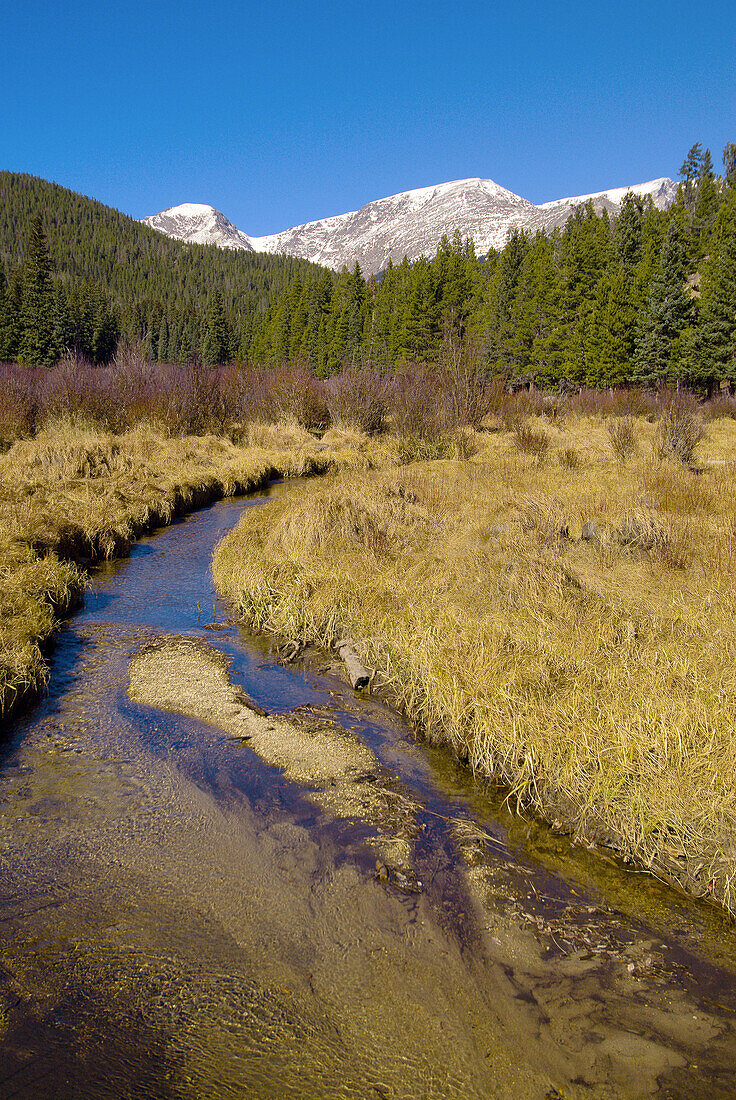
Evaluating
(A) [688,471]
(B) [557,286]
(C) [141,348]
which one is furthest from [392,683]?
(B) [557,286]

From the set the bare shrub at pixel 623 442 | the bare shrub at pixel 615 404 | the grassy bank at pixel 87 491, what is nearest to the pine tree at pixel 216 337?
the bare shrub at pixel 615 404

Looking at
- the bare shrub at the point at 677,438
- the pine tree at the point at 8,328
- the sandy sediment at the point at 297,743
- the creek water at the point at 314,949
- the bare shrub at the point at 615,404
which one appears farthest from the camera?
the pine tree at the point at 8,328

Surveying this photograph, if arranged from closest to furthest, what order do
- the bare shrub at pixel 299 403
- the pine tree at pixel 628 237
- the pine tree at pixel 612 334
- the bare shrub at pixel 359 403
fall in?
1. the bare shrub at pixel 359 403
2. the bare shrub at pixel 299 403
3. the pine tree at pixel 612 334
4. the pine tree at pixel 628 237

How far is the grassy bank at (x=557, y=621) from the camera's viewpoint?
13.0 feet

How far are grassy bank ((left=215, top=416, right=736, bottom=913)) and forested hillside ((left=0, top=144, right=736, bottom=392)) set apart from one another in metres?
12.9

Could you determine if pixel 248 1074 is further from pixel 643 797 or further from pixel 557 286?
pixel 557 286

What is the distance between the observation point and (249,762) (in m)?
4.83

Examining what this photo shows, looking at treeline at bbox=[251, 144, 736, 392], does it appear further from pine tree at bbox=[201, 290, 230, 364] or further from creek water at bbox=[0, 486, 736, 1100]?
creek water at bbox=[0, 486, 736, 1100]

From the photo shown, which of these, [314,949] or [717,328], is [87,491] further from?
[717,328]

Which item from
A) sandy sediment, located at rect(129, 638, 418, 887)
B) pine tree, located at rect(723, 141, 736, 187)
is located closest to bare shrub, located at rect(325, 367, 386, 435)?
sandy sediment, located at rect(129, 638, 418, 887)

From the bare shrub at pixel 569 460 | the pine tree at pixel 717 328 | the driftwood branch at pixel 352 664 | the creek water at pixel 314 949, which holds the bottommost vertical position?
the creek water at pixel 314 949

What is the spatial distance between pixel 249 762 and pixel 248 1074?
2.39m

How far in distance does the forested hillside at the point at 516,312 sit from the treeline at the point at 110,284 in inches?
11.8

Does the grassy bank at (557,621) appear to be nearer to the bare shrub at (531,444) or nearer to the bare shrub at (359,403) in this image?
the bare shrub at (531,444)
